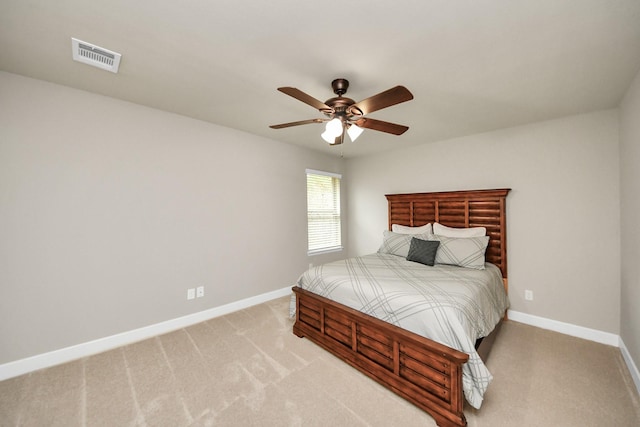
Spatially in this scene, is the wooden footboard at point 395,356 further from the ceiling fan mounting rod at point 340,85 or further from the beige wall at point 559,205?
the beige wall at point 559,205

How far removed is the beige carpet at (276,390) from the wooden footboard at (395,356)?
0.09 meters

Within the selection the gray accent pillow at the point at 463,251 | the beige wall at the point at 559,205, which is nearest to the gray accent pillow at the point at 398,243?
the gray accent pillow at the point at 463,251

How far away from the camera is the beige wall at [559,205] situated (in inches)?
102

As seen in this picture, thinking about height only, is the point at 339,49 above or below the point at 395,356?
above

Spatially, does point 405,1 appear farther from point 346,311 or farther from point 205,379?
point 205,379

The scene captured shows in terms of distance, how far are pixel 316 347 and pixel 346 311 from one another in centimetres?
59

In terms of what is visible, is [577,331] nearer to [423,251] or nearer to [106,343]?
[423,251]

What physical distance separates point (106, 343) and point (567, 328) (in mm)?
4889

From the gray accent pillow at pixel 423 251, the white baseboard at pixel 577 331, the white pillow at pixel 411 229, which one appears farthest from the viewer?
the white pillow at pixel 411 229

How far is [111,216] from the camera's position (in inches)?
96.7

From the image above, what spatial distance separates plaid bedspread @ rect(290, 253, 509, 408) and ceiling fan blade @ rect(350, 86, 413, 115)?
4.81 feet

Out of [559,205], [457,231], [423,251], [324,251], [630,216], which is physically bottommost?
[324,251]

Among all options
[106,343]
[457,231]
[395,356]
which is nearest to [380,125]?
[395,356]

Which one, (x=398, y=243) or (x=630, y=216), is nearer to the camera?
(x=630, y=216)
